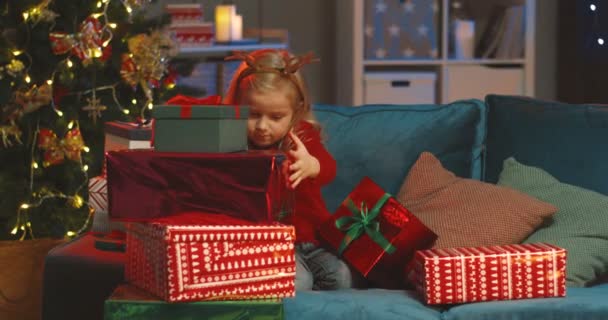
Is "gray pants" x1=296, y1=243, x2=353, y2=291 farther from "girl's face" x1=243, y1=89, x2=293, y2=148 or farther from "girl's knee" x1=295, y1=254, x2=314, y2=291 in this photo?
"girl's face" x1=243, y1=89, x2=293, y2=148

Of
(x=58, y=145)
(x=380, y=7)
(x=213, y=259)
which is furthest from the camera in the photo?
(x=380, y=7)

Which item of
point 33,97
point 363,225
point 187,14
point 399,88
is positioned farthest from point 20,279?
point 399,88

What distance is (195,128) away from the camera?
212 centimetres

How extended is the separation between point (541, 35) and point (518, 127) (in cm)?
288

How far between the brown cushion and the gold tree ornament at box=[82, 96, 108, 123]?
137cm

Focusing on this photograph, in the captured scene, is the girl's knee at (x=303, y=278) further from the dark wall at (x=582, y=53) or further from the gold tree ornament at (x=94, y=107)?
the dark wall at (x=582, y=53)

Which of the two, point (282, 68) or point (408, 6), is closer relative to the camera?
point (282, 68)

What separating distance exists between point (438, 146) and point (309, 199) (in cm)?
39

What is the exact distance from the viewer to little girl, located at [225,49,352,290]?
7.91 ft

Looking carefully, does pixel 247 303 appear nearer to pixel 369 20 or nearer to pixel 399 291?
pixel 399 291

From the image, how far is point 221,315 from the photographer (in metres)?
2.01

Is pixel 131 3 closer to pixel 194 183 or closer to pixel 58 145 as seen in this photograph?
pixel 58 145

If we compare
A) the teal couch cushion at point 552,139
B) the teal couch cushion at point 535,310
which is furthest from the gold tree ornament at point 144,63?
the teal couch cushion at point 535,310

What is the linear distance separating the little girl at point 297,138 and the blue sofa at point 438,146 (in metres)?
0.11
